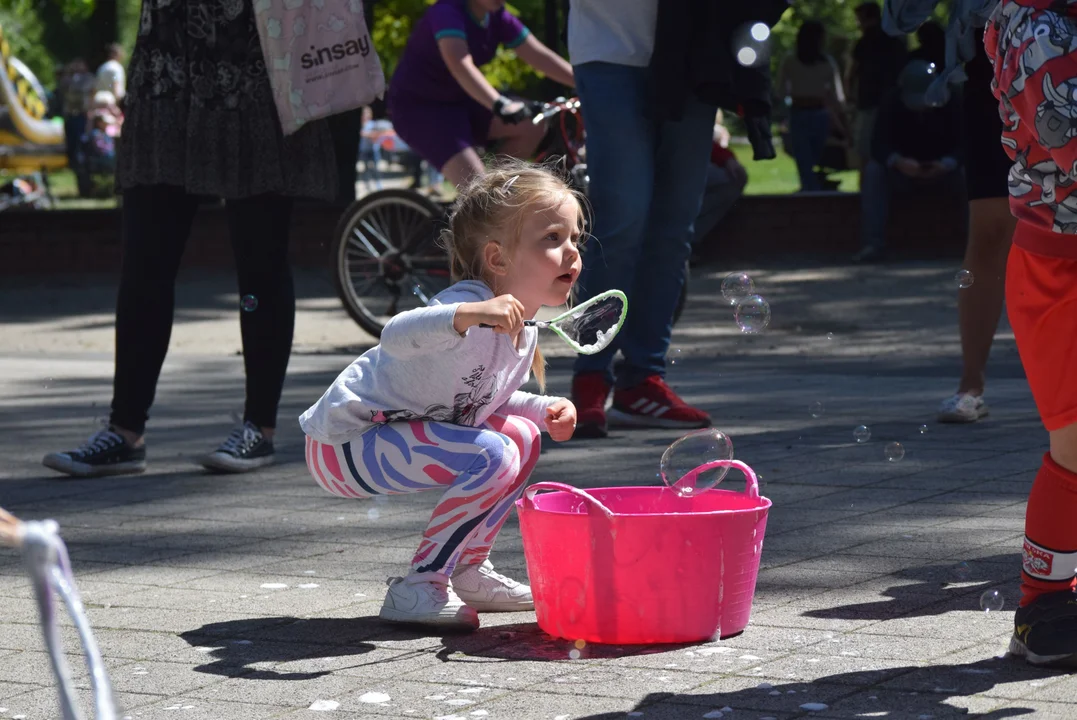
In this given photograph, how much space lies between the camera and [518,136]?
7.70 meters

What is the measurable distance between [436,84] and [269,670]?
15.6 feet

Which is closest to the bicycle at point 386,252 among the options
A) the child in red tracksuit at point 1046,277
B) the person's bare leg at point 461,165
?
the person's bare leg at point 461,165

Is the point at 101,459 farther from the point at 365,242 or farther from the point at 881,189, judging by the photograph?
the point at 881,189

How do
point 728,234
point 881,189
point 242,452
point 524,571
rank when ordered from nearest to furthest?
point 524,571
point 242,452
point 881,189
point 728,234

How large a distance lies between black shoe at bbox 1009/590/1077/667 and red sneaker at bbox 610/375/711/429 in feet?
9.61

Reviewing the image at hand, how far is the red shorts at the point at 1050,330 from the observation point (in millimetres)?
2889

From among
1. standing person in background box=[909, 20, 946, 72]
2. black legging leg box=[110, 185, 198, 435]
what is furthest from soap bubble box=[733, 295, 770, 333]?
standing person in background box=[909, 20, 946, 72]

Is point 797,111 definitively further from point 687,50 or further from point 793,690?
point 793,690

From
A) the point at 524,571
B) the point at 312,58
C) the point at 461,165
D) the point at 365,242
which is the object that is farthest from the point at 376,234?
the point at 524,571

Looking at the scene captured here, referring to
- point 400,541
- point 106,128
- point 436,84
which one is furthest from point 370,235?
point 106,128

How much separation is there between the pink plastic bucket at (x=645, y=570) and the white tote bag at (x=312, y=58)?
2283mm

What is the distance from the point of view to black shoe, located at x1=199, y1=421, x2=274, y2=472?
5.11 metres

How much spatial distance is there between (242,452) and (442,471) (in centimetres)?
196

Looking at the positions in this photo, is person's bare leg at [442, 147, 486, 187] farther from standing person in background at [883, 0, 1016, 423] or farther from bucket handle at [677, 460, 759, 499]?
bucket handle at [677, 460, 759, 499]
